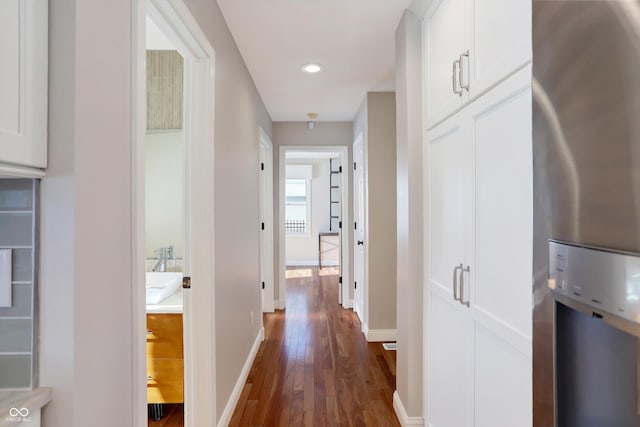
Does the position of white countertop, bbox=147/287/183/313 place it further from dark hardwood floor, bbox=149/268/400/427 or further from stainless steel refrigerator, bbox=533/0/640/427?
stainless steel refrigerator, bbox=533/0/640/427

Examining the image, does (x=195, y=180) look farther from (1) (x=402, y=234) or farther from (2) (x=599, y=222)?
(2) (x=599, y=222)

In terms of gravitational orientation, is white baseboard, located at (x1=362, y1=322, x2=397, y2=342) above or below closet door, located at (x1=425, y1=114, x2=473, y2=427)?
below

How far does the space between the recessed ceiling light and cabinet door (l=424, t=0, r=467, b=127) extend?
1032mm

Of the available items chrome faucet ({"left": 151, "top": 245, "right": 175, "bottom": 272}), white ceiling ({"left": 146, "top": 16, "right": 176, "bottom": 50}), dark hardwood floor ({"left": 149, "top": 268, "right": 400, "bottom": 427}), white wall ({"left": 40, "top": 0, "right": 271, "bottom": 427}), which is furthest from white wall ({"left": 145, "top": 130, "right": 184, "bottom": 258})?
white wall ({"left": 40, "top": 0, "right": 271, "bottom": 427})

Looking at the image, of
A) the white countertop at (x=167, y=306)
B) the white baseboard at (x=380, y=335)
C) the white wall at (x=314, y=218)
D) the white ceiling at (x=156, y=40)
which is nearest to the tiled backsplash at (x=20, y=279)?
the white countertop at (x=167, y=306)

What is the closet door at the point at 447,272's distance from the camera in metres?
1.35

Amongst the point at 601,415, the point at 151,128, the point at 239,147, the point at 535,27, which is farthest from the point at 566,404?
the point at 151,128

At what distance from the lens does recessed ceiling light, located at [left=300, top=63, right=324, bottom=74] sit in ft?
8.64

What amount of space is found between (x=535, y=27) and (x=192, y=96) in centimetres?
151

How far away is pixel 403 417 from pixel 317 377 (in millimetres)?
803

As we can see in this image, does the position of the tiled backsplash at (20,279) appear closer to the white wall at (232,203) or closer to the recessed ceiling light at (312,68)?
the white wall at (232,203)

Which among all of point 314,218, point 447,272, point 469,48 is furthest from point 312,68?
point 314,218

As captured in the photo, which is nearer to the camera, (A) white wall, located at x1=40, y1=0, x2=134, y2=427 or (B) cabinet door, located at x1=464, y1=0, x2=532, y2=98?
(A) white wall, located at x1=40, y1=0, x2=134, y2=427

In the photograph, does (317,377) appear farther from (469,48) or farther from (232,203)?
(469,48)
